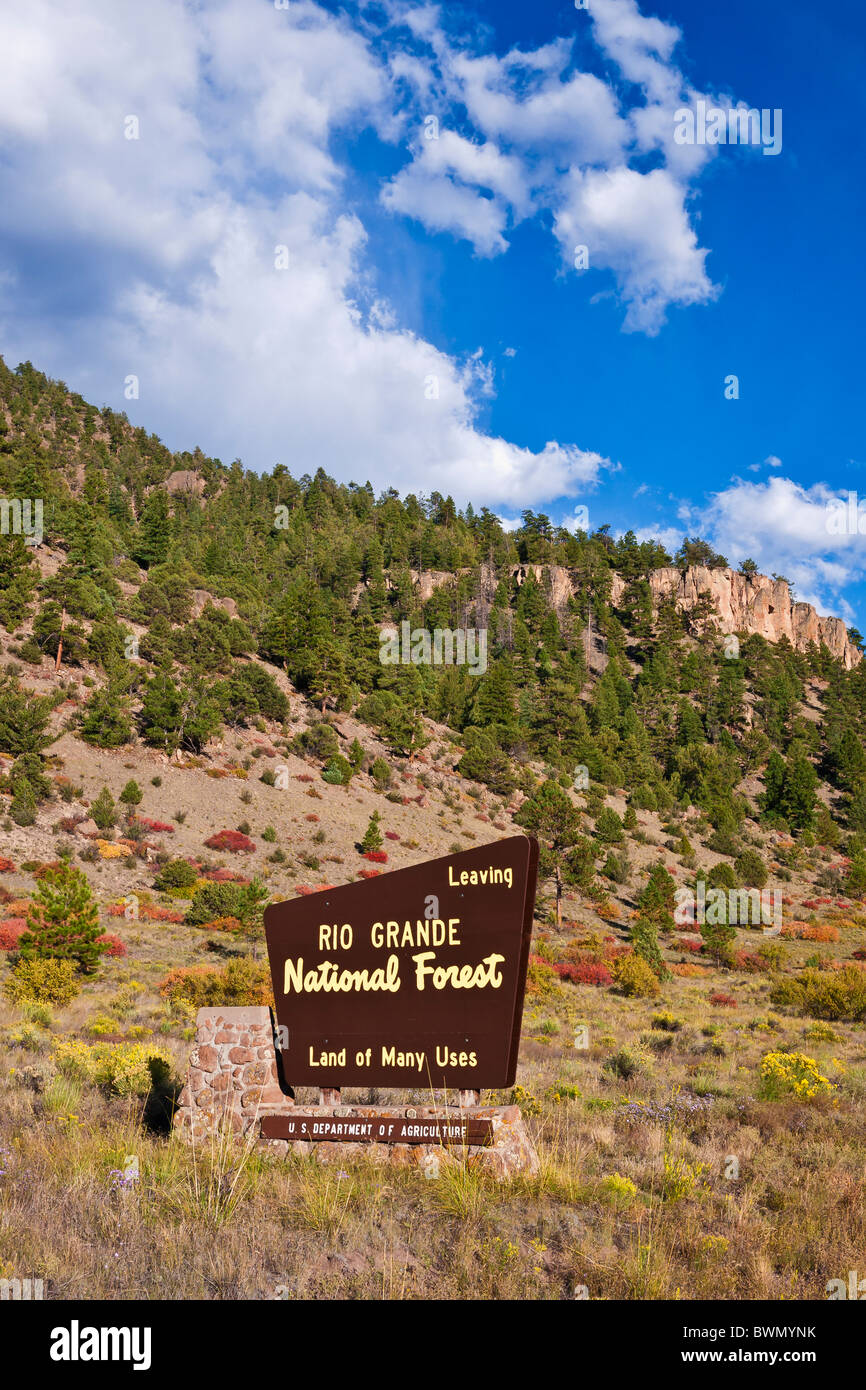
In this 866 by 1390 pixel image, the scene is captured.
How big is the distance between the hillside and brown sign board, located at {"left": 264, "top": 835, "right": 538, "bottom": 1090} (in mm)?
981

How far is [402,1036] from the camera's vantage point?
6.89 metres

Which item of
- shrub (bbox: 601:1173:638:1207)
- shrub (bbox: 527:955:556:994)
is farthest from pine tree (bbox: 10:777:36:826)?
shrub (bbox: 601:1173:638:1207)

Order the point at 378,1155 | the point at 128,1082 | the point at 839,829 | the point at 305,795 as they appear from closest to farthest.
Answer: the point at 378,1155
the point at 128,1082
the point at 305,795
the point at 839,829

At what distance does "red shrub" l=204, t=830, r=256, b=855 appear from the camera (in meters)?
37.9

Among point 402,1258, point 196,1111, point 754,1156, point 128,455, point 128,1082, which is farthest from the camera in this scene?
point 128,455

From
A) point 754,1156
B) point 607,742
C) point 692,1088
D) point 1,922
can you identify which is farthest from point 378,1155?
point 607,742

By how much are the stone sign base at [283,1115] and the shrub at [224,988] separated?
876 centimetres

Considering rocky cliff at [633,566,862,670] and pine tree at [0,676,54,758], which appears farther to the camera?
rocky cliff at [633,566,862,670]

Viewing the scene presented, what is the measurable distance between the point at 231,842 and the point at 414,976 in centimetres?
3346

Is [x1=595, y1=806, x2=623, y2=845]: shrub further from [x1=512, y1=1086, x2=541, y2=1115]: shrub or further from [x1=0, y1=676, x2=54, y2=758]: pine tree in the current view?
[x1=512, y1=1086, x2=541, y2=1115]: shrub

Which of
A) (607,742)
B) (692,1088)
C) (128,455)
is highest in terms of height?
(128,455)

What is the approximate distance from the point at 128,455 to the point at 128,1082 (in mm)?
125925

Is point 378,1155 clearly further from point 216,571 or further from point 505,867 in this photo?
point 216,571

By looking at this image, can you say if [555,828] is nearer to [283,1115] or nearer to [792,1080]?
[792,1080]
